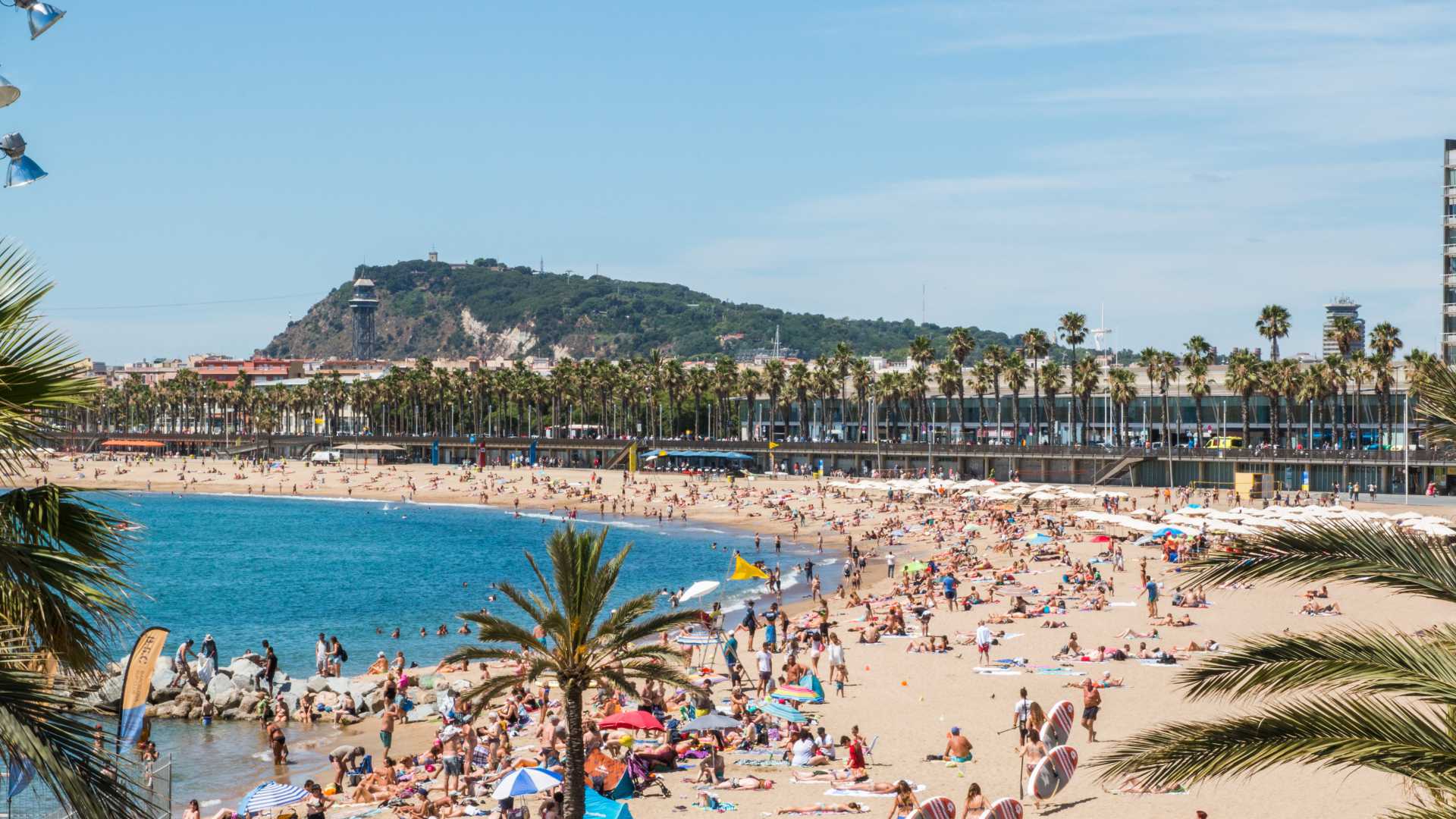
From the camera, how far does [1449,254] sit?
233ft

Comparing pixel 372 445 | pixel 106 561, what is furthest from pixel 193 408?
pixel 106 561

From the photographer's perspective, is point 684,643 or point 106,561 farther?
point 684,643

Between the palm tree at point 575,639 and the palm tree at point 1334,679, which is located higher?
the palm tree at point 1334,679

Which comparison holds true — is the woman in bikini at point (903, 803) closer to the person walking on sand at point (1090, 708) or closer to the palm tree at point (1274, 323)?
the person walking on sand at point (1090, 708)

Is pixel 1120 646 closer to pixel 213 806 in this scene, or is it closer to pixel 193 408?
pixel 213 806

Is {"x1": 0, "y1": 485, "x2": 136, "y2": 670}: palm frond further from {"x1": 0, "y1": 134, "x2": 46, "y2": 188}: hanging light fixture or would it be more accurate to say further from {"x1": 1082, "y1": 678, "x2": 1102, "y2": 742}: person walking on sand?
{"x1": 1082, "y1": 678, "x2": 1102, "y2": 742}: person walking on sand

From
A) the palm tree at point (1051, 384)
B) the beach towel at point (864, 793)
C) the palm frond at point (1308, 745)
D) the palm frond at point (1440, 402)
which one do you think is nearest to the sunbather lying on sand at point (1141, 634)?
the beach towel at point (864, 793)

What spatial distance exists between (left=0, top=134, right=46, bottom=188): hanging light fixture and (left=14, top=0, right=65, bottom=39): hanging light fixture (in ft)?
1.99

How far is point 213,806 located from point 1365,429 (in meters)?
84.7

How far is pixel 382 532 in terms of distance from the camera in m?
77.8

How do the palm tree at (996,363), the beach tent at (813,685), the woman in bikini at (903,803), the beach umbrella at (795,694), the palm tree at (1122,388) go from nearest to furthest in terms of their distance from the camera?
the woman in bikini at (903,803)
the beach umbrella at (795,694)
the beach tent at (813,685)
the palm tree at (1122,388)
the palm tree at (996,363)

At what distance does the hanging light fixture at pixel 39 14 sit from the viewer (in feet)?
23.7

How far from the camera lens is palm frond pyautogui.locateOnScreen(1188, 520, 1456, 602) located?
23.7 ft

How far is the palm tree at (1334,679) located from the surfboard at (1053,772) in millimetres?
9367
